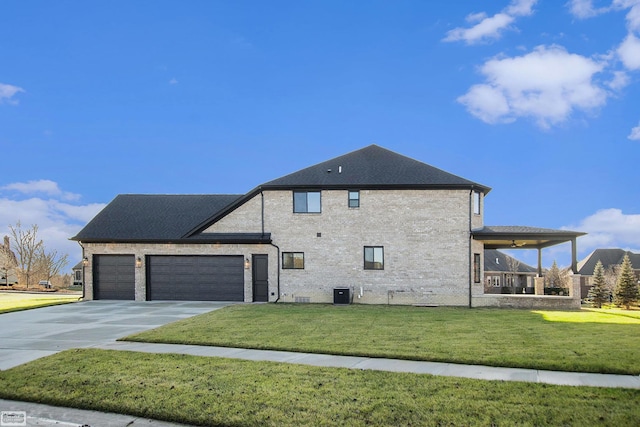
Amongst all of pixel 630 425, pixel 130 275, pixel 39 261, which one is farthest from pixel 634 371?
pixel 39 261

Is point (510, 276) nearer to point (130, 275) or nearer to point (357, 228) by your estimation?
point (357, 228)

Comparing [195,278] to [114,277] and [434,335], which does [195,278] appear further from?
[434,335]

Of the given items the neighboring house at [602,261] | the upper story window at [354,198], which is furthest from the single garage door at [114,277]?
the neighboring house at [602,261]

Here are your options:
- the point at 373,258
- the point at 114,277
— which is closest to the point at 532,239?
the point at 373,258

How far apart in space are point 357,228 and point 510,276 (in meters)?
35.8

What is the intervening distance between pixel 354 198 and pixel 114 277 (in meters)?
13.6

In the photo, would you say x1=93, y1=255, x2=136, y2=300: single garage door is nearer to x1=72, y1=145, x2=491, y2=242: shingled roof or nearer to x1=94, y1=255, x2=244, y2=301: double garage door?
x1=94, y1=255, x2=244, y2=301: double garage door

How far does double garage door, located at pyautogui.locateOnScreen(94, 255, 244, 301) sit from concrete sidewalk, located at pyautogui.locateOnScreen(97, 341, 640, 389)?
12734 millimetres

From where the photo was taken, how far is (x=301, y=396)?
7328 millimetres

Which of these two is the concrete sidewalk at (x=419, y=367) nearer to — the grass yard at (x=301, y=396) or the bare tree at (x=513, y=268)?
the grass yard at (x=301, y=396)

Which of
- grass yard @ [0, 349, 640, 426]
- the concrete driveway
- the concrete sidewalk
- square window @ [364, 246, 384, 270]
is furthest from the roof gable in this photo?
grass yard @ [0, 349, 640, 426]

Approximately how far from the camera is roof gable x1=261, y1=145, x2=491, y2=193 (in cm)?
2306

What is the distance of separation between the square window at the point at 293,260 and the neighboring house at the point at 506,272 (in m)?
32.0

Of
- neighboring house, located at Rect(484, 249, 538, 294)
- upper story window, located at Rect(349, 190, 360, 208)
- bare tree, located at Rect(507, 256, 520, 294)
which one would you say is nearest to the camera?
upper story window, located at Rect(349, 190, 360, 208)
